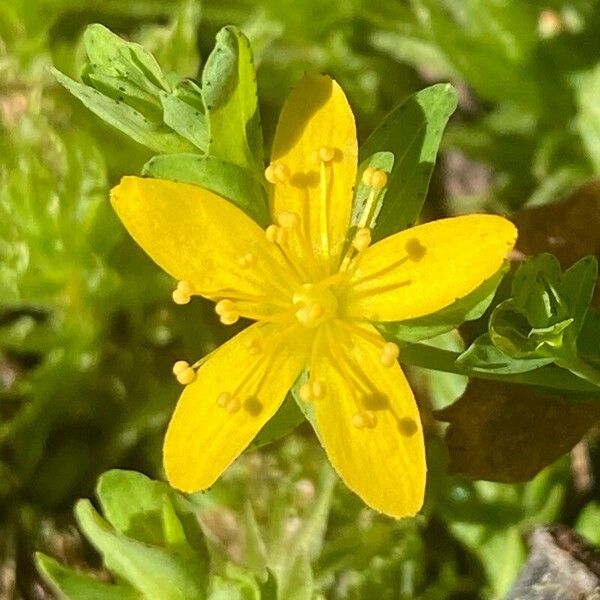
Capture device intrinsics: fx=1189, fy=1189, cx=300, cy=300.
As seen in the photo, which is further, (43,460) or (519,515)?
(43,460)

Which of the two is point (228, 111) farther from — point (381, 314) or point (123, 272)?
point (123, 272)

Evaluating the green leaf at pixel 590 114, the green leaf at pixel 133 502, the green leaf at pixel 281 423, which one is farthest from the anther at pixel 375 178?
the green leaf at pixel 590 114

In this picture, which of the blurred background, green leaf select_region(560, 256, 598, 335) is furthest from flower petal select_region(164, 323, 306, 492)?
the blurred background

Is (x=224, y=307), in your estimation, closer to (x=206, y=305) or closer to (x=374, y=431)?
(x=374, y=431)

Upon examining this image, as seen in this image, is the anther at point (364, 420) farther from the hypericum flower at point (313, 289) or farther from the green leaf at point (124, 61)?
the green leaf at point (124, 61)

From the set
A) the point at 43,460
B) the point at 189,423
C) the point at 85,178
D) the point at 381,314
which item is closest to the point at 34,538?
the point at 43,460

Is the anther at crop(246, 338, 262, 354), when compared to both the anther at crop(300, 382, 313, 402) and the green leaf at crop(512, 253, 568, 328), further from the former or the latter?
the green leaf at crop(512, 253, 568, 328)
